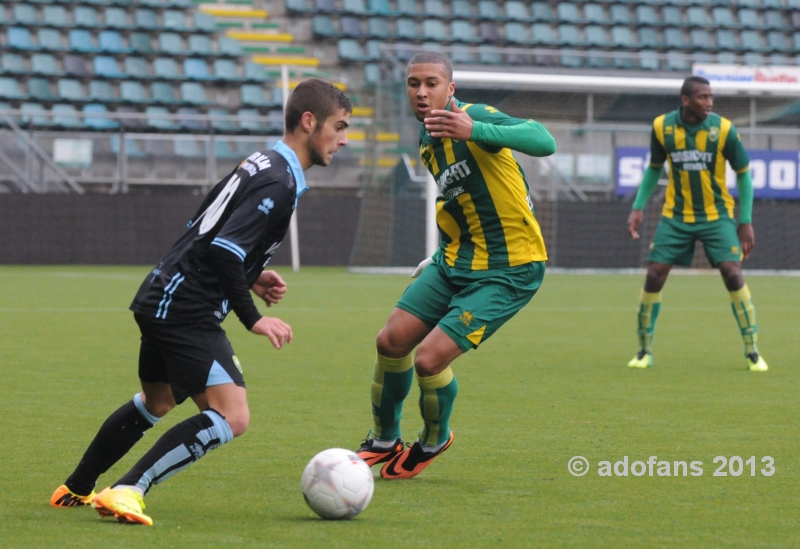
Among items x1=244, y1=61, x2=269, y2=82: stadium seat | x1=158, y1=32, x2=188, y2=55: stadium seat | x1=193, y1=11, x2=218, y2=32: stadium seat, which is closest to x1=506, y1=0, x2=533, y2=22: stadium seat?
x1=244, y1=61, x2=269, y2=82: stadium seat

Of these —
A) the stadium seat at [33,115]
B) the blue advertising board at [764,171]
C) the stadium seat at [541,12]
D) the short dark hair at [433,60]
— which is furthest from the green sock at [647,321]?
the stadium seat at [541,12]

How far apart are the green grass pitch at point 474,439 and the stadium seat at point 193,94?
45.7 ft

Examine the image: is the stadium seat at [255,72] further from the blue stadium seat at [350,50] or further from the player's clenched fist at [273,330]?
the player's clenched fist at [273,330]

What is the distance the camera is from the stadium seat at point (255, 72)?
85.9ft

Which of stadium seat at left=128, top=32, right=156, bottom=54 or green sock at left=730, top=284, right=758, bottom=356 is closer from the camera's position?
green sock at left=730, top=284, right=758, bottom=356

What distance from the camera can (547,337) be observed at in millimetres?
10719

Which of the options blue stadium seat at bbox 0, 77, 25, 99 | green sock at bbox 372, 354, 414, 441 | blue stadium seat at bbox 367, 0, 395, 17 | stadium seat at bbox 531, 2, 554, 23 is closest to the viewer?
green sock at bbox 372, 354, 414, 441

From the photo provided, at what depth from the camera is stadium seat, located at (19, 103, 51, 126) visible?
22.4 metres

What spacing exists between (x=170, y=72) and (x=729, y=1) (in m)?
14.7

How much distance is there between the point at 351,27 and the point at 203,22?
131 inches

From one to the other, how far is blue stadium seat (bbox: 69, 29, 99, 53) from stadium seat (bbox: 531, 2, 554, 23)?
10402 mm

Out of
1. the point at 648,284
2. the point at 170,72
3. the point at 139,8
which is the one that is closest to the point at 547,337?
the point at 648,284

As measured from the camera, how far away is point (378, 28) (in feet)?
90.5

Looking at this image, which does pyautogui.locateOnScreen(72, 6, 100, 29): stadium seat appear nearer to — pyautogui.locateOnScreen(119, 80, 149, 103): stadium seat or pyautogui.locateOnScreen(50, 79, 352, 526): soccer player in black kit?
pyautogui.locateOnScreen(119, 80, 149, 103): stadium seat
